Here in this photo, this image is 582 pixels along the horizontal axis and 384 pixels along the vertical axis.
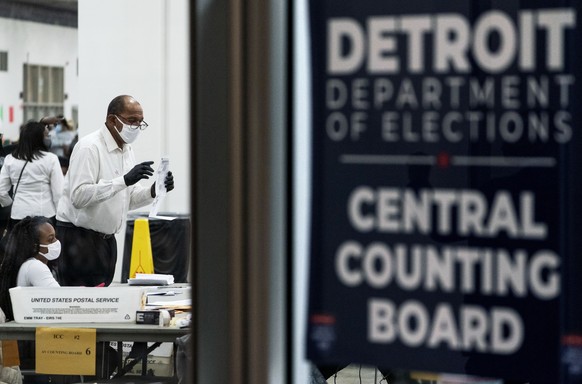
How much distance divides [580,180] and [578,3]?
0.24 metres

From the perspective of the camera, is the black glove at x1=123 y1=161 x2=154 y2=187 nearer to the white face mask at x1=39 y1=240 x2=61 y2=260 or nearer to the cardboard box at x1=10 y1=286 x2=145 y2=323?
the white face mask at x1=39 y1=240 x2=61 y2=260

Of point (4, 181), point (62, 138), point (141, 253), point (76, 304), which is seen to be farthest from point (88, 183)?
point (62, 138)

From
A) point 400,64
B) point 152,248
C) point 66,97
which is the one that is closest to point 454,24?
point 400,64

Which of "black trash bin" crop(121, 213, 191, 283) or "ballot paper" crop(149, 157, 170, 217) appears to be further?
"black trash bin" crop(121, 213, 191, 283)

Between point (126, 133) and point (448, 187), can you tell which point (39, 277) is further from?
point (448, 187)

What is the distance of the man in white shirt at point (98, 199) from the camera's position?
548 cm

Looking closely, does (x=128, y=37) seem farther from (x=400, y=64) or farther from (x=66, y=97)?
(x=66, y=97)

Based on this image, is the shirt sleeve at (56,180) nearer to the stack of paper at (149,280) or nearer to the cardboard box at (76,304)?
the stack of paper at (149,280)

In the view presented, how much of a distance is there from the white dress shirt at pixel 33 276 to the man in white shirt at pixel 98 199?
474 mm

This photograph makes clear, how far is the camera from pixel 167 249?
6129mm

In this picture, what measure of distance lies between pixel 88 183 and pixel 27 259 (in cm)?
55

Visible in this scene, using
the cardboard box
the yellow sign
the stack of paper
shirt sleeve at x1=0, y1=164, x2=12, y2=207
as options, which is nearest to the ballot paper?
the stack of paper

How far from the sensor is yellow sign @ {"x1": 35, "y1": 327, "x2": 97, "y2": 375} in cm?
448

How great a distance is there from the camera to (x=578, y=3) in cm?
151
